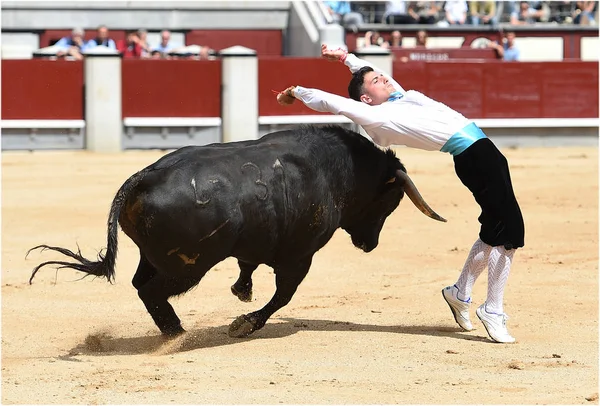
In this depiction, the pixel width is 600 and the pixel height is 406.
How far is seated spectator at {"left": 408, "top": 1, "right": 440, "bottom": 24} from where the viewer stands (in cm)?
1744

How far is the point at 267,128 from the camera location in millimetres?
14859

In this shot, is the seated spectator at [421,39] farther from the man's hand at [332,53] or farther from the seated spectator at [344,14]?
the man's hand at [332,53]

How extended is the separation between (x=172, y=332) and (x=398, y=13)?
43.7ft

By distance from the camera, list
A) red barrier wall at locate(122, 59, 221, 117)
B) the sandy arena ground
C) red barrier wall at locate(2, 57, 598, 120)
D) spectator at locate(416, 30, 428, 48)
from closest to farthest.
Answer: the sandy arena ground, red barrier wall at locate(2, 57, 598, 120), red barrier wall at locate(122, 59, 221, 117), spectator at locate(416, 30, 428, 48)

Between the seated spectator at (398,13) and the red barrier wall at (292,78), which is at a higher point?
the seated spectator at (398,13)

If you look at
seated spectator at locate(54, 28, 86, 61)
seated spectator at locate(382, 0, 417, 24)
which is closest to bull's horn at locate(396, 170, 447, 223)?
seated spectator at locate(54, 28, 86, 61)

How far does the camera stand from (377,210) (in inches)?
201

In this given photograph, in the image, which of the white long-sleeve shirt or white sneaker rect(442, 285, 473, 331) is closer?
the white long-sleeve shirt

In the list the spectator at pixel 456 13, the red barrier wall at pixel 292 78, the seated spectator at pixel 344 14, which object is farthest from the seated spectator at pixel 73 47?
the spectator at pixel 456 13

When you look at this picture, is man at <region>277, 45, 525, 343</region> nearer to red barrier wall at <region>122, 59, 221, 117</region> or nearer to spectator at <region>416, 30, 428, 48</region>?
red barrier wall at <region>122, 59, 221, 117</region>

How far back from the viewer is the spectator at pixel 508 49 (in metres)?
16.3

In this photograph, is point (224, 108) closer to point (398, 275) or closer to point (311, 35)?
point (311, 35)

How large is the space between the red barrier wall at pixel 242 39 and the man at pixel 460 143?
534 inches

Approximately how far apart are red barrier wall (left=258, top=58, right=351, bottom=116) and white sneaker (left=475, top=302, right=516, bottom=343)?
9.98 m
